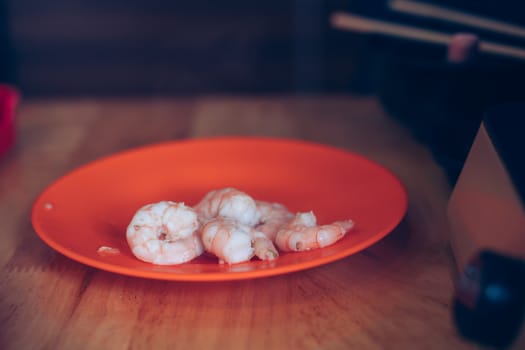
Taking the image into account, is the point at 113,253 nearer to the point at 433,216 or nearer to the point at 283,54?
the point at 433,216

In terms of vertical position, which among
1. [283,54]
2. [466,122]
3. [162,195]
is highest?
[466,122]

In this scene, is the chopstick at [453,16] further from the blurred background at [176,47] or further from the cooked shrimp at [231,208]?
the blurred background at [176,47]

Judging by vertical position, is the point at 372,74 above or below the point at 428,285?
below

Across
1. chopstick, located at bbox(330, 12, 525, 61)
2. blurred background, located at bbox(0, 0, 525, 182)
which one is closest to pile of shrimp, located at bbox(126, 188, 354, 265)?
chopstick, located at bbox(330, 12, 525, 61)


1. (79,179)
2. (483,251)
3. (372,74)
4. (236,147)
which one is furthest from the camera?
(372,74)

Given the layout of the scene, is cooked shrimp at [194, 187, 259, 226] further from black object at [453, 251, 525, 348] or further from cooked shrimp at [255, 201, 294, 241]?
black object at [453, 251, 525, 348]

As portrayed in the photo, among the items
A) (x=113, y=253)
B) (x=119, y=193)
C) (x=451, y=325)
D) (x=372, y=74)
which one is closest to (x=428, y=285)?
(x=451, y=325)

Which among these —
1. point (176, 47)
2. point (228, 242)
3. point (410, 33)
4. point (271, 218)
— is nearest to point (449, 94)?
point (410, 33)
